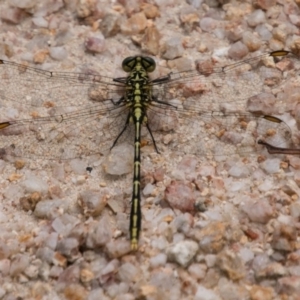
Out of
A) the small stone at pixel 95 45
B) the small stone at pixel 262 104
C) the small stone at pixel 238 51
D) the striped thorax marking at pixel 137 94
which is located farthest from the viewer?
the small stone at pixel 95 45

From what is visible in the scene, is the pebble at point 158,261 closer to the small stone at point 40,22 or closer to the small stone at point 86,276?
the small stone at point 86,276

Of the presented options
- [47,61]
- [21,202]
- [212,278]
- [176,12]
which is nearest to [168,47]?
[176,12]

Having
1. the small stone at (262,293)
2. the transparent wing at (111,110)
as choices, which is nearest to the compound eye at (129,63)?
the transparent wing at (111,110)

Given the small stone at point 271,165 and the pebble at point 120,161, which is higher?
the small stone at point 271,165

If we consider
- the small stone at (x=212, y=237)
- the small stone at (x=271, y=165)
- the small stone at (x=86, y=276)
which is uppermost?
the small stone at (x=271, y=165)

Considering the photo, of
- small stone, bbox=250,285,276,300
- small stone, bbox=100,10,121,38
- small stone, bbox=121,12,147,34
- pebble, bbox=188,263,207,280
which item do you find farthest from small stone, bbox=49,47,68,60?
small stone, bbox=250,285,276,300

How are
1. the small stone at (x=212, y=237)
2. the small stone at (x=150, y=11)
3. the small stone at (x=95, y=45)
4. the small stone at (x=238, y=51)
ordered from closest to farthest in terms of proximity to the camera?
the small stone at (x=212, y=237) < the small stone at (x=238, y=51) < the small stone at (x=95, y=45) < the small stone at (x=150, y=11)
